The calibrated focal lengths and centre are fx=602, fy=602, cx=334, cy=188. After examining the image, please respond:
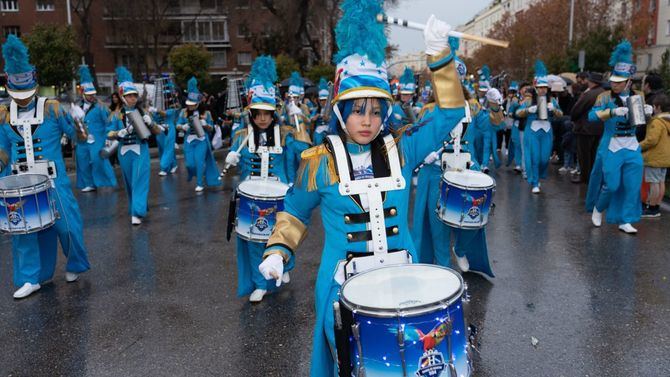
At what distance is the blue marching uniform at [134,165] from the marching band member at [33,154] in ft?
9.45

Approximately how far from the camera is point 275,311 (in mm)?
5379

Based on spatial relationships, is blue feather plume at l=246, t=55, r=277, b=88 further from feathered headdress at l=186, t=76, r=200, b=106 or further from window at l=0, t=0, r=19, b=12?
window at l=0, t=0, r=19, b=12

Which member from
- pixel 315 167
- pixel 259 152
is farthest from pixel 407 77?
pixel 315 167

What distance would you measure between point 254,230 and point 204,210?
5201 millimetres

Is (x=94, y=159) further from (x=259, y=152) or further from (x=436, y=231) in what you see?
(x=436, y=231)

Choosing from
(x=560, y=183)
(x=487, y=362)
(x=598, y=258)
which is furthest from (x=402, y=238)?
(x=560, y=183)

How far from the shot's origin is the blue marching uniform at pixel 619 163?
25.1 feet

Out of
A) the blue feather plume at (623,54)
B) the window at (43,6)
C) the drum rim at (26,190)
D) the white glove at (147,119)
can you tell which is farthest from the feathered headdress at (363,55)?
the window at (43,6)

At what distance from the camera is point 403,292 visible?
2682 millimetres

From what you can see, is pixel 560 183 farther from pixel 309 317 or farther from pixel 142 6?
pixel 142 6

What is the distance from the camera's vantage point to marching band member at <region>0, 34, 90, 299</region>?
583 centimetres

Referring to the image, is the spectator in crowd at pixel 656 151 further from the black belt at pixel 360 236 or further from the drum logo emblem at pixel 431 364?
the drum logo emblem at pixel 431 364

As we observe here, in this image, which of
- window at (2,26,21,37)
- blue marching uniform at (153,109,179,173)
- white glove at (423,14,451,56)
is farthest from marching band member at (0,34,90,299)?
window at (2,26,21,37)

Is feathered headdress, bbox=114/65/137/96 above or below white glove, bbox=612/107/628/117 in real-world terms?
above
